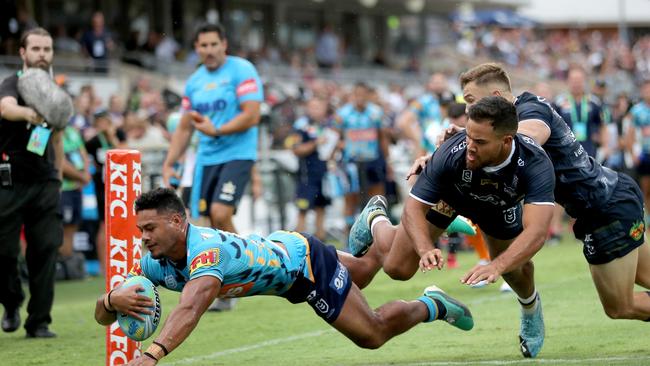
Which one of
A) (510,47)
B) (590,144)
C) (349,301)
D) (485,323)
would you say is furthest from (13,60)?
(510,47)

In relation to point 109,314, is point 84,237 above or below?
below

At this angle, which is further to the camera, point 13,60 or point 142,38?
A: point 142,38

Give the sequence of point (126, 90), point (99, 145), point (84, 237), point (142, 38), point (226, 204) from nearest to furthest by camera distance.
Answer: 1. point (226, 204)
2. point (99, 145)
3. point (84, 237)
4. point (126, 90)
5. point (142, 38)

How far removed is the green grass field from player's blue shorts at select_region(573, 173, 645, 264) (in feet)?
2.32

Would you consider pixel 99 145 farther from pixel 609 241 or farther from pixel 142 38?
pixel 142 38

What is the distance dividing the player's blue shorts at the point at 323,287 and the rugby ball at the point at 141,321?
971mm

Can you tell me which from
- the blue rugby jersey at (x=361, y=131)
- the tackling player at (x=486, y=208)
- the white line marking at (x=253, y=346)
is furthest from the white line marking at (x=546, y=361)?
the blue rugby jersey at (x=361, y=131)

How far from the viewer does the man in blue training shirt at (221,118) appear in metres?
11.2

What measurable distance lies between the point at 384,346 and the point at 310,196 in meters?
9.99

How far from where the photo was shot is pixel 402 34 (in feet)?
140

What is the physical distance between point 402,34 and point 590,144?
26.6m

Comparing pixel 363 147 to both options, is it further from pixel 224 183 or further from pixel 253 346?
pixel 253 346

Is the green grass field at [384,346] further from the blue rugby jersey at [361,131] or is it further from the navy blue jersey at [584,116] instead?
the blue rugby jersey at [361,131]

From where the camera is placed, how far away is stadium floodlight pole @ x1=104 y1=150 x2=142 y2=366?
7.42 metres
